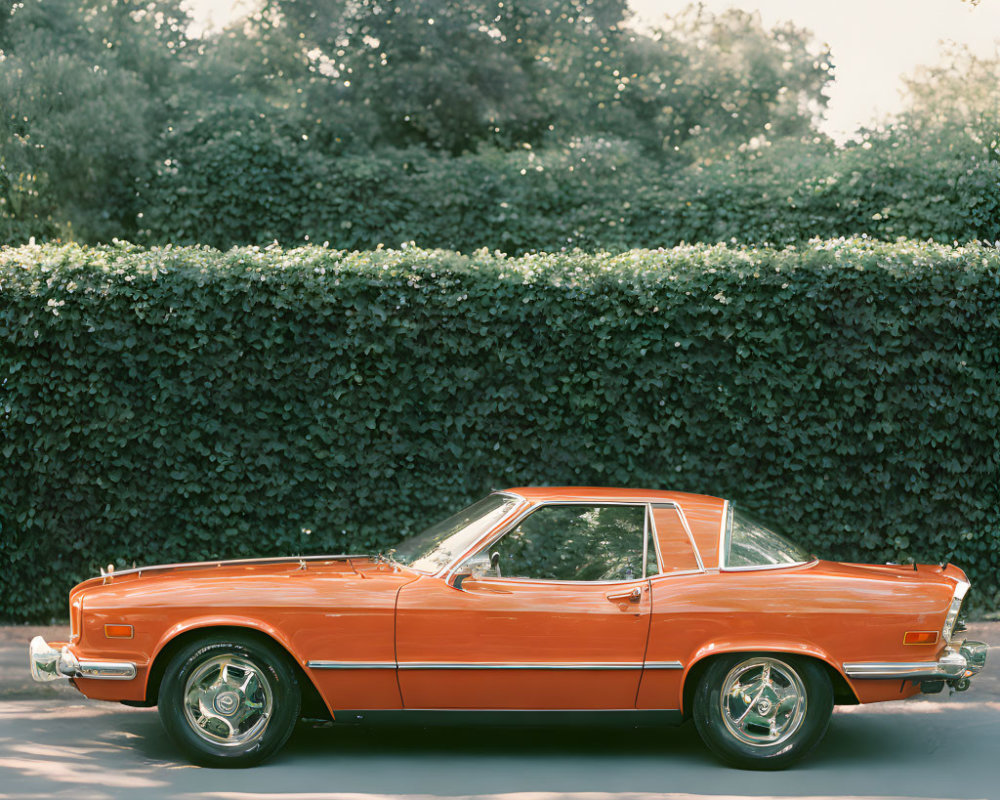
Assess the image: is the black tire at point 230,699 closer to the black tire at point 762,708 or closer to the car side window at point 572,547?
the car side window at point 572,547

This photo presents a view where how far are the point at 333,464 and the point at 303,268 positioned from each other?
1637mm

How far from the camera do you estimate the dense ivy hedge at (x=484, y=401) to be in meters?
8.47

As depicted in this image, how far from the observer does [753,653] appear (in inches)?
207

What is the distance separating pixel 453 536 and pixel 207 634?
137 cm

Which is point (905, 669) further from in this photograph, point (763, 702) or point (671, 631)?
point (671, 631)

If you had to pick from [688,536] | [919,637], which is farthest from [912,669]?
[688,536]

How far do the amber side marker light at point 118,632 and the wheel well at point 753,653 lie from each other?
9.25 ft

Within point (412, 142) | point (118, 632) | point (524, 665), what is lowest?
point (524, 665)

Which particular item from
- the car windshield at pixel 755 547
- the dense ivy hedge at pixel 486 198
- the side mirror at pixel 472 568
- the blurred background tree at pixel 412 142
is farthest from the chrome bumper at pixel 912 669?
the dense ivy hedge at pixel 486 198

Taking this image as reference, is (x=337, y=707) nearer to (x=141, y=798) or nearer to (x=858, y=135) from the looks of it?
(x=141, y=798)

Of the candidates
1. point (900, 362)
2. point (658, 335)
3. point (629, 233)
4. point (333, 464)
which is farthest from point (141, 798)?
point (629, 233)

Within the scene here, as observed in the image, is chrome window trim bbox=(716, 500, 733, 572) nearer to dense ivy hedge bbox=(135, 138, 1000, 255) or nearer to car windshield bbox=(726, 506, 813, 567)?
car windshield bbox=(726, 506, 813, 567)

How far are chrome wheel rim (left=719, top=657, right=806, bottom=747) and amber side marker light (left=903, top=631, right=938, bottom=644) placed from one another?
58 cm

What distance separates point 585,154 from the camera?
46.4 ft
